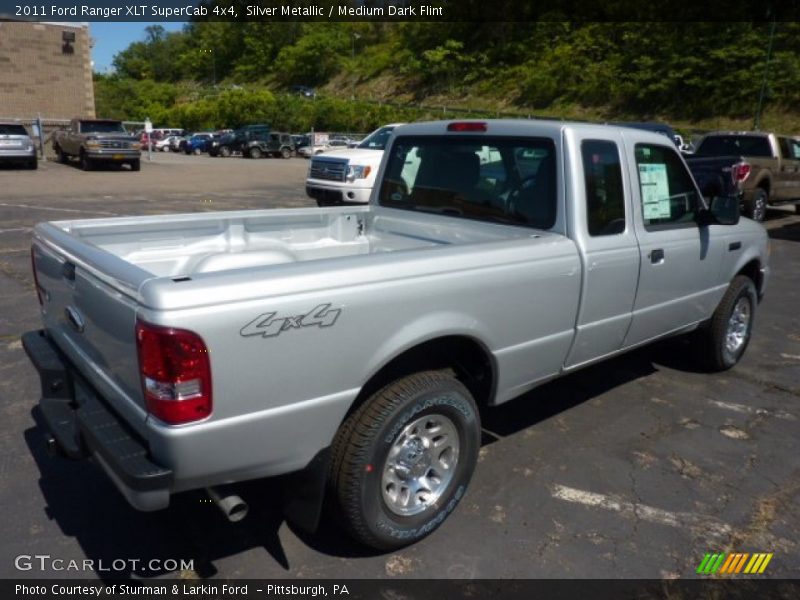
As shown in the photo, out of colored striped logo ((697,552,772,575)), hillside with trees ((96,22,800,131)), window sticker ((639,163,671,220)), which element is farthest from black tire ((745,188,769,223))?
hillside with trees ((96,22,800,131))

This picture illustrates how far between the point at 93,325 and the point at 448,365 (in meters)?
1.58

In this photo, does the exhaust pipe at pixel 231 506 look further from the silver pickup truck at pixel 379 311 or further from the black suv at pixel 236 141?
the black suv at pixel 236 141

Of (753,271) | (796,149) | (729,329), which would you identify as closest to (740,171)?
(796,149)

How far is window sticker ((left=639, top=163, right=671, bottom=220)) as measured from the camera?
4016mm

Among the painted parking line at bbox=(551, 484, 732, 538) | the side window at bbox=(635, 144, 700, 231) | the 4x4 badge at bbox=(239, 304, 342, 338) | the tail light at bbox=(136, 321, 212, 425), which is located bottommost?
the painted parking line at bbox=(551, 484, 732, 538)

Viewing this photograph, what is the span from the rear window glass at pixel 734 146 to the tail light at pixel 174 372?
1387 cm

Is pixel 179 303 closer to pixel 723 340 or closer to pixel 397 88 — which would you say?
pixel 723 340

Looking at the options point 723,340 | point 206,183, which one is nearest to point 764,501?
point 723,340

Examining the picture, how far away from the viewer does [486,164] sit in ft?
13.0

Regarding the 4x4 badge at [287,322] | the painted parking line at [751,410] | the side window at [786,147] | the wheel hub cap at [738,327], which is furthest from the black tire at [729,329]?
the side window at [786,147]

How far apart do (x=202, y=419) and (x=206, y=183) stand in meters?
19.4

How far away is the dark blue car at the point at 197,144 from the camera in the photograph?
42031 millimetres

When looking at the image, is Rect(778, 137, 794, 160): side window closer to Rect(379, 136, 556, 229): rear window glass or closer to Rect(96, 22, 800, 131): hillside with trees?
Rect(379, 136, 556, 229): rear window glass

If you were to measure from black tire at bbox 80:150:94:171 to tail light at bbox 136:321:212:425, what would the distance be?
23829 millimetres
